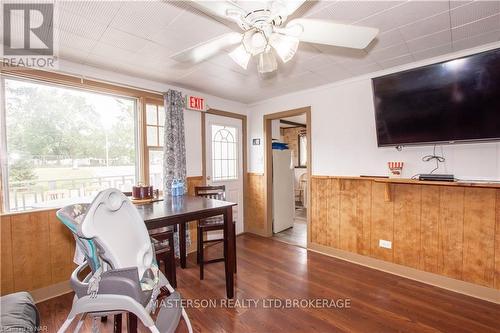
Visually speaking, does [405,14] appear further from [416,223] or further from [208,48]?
[416,223]

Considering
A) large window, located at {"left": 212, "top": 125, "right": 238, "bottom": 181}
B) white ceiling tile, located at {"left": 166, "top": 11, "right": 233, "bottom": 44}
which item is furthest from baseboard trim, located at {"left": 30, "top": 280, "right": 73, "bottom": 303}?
white ceiling tile, located at {"left": 166, "top": 11, "right": 233, "bottom": 44}

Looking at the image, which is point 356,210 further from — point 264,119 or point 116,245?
point 116,245

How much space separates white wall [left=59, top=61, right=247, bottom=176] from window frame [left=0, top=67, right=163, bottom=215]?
0.21ft

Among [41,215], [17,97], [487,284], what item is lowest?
[487,284]

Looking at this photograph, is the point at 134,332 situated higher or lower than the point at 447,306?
higher

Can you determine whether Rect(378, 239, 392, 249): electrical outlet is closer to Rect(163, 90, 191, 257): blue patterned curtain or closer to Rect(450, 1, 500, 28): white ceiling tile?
Rect(450, 1, 500, 28): white ceiling tile

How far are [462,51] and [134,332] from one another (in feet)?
11.8

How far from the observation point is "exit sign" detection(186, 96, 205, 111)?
3467mm

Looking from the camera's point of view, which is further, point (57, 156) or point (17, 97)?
point (57, 156)

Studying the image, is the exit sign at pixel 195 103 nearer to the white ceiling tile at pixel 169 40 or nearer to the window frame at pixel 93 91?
the window frame at pixel 93 91

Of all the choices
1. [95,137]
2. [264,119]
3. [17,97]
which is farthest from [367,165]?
[17,97]

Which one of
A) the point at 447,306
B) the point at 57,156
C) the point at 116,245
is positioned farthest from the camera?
the point at 57,156

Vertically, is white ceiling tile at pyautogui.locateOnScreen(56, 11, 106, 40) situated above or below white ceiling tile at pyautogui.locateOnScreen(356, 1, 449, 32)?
above

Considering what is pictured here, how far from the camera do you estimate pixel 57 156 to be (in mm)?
2523
